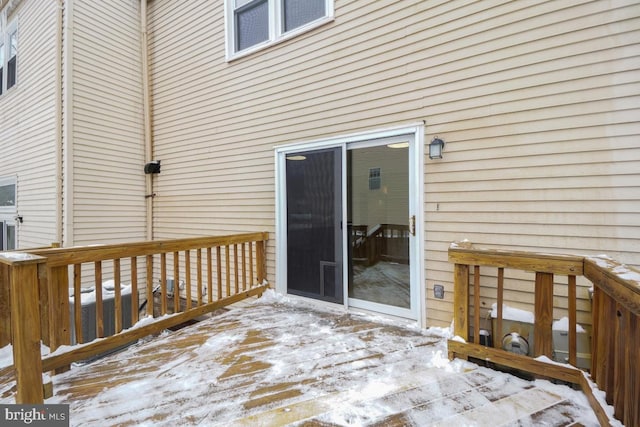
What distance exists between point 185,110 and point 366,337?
4.69 meters

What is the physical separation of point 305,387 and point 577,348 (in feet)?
6.85

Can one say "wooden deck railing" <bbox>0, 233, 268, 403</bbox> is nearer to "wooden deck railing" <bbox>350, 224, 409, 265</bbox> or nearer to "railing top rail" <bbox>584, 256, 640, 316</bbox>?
"wooden deck railing" <bbox>350, 224, 409, 265</bbox>

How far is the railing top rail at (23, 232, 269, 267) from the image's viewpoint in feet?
7.54

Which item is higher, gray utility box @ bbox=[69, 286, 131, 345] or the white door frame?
the white door frame

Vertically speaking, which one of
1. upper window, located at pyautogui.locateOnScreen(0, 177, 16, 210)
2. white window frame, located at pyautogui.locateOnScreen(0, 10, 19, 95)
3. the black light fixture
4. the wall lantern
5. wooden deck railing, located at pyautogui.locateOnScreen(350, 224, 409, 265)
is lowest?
wooden deck railing, located at pyautogui.locateOnScreen(350, 224, 409, 265)

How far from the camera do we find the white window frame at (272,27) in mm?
3888

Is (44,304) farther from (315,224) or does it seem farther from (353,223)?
(353,223)

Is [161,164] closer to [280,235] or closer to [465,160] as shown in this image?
[280,235]

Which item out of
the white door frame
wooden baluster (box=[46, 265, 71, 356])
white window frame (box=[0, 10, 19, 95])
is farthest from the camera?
white window frame (box=[0, 10, 19, 95])

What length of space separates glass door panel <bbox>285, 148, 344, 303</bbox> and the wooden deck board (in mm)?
942

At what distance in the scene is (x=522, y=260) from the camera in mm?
2168

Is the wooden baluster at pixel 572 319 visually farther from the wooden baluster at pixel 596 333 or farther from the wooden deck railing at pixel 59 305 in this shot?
the wooden deck railing at pixel 59 305

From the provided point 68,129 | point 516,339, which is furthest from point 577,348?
point 68,129

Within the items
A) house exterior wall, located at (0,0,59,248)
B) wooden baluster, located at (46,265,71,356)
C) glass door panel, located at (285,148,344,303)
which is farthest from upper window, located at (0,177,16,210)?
glass door panel, located at (285,148,344,303)
